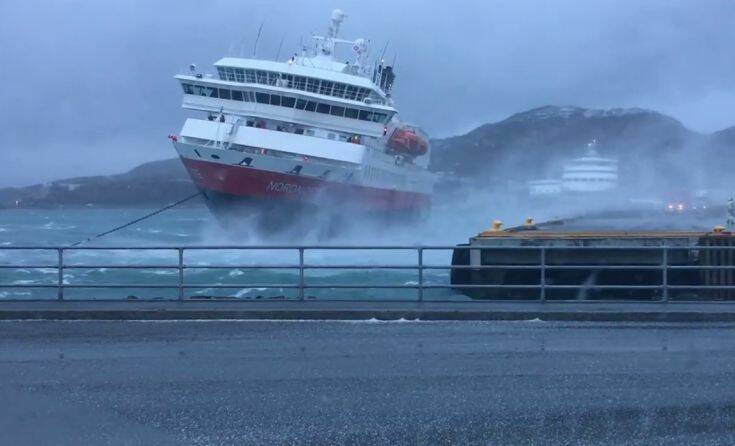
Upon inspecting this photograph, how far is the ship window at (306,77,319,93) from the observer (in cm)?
4138

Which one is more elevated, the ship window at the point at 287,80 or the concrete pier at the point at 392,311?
the ship window at the point at 287,80

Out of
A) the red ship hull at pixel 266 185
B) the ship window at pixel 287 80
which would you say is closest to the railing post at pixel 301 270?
the red ship hull at pixel 266 185

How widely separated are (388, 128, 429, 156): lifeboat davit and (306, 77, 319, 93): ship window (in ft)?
17.3

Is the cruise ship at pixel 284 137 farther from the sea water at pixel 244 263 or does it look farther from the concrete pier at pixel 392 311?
the concrete pier at pixel 392 311

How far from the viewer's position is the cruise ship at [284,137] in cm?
3828

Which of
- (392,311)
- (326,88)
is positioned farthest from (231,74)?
(392,311)

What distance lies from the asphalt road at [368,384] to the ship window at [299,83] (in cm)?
2957

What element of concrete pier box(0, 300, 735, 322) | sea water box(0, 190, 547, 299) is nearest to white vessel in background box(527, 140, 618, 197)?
sea water box(0, 190, 547, 299)

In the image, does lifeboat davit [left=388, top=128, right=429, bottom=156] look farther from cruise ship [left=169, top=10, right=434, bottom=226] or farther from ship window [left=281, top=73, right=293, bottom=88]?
ship window [left=281, top=73, right=293, bottom=88]

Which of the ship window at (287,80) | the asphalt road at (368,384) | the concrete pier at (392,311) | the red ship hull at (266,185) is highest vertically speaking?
the ship window at (287,80)

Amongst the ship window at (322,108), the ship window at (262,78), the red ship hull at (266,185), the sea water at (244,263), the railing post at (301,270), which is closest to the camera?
the railing post at (301,270)

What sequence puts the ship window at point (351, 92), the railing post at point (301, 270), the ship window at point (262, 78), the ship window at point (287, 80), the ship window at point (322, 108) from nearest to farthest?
the railing post at point (301, 270), the ship window at point (322, 108), the ship window at point (287, 80), the ship window at point (262, 78), the ship window at point (351, 92)

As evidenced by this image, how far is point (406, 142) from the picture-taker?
46.4 meters

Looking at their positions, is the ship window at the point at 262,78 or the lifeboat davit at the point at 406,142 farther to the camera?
the lifeboat davit at the point at 406,142
